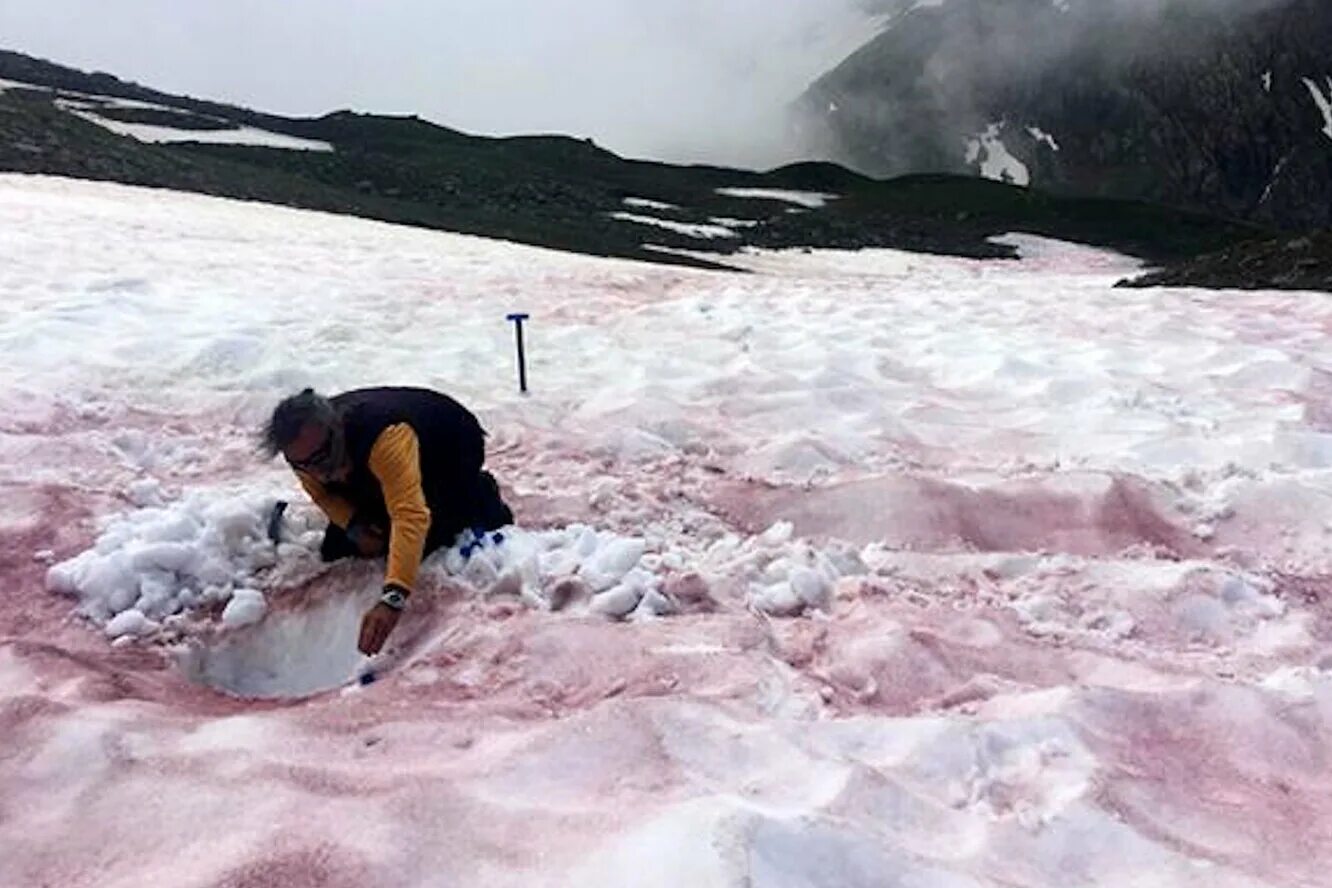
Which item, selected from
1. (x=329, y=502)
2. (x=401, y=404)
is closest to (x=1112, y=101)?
(x=401, y=404)

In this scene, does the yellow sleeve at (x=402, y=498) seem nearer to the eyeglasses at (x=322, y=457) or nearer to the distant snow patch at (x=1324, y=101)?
the eyeglasses at (x=322, y=457)

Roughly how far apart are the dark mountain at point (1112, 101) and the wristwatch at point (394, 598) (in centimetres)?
13605

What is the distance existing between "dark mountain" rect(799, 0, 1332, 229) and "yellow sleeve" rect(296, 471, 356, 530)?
135617mm

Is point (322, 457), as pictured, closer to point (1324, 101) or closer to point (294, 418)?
point (294, 418)

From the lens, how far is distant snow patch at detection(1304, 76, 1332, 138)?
134375 mm

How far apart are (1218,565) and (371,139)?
86.5m

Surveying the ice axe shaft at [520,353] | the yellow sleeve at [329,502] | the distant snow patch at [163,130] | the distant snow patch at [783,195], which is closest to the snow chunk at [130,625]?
the yellow sleeve at [329,502]

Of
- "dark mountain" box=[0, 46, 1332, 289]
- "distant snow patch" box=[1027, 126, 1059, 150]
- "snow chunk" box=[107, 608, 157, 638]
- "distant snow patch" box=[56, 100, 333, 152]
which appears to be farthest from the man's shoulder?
"distant snow patch" box=[1027, 126, 1059, 150]

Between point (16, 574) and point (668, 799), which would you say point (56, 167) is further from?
point (668, 799)

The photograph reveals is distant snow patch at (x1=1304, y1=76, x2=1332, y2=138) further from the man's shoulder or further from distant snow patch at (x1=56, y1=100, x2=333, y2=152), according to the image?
the man's shoulder

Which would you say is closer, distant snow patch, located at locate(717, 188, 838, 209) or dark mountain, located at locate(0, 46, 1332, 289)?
dark mountain, located at locate(0, 46, 1332, 289)

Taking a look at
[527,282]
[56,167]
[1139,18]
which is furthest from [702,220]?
[1139,18]

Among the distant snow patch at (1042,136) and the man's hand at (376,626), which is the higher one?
the distant snow patch at (1042,136)

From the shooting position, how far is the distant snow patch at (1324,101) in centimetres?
13438
